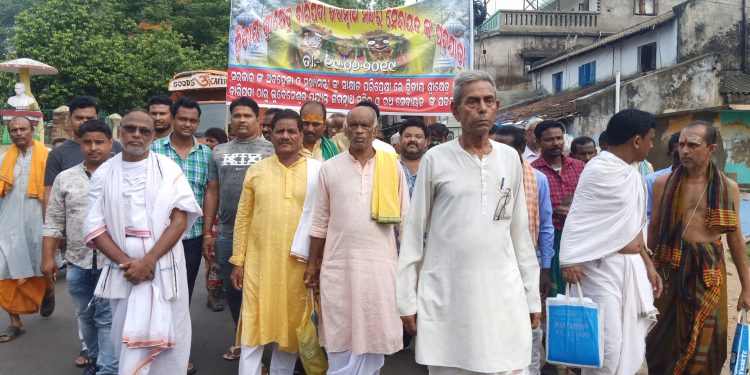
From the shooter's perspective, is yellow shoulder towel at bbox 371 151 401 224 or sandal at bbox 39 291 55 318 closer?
yellow shoulder towel at bbox 371 151 401 224

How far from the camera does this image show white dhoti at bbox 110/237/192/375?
11.2ft

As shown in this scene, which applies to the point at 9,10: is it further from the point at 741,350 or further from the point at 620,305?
the point at 741,350

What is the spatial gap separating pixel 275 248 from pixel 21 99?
15695mm

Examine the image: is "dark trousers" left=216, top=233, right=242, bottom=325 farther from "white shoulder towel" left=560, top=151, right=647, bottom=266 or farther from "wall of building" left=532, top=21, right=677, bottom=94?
"wall of building" left=532, top=21, right=677, bottom=94

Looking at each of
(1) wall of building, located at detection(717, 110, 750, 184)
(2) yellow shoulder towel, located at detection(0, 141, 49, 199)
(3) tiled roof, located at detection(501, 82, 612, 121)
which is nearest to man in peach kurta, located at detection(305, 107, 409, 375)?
(2) yellow shoulder towel, located at detection(0, 141, 49, 199)

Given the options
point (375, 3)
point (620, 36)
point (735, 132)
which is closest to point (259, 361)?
point (735, 132)

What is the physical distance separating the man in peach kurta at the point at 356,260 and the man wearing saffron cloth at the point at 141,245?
0.86 meters

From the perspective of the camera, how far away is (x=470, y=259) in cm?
261

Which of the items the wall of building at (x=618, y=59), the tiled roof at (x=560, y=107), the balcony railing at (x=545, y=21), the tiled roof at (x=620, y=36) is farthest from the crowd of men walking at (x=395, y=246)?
the balcony railing at (x=545, y=21)

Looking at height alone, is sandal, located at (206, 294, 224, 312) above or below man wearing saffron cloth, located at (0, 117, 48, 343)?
below

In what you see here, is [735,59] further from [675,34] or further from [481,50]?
[481,50]

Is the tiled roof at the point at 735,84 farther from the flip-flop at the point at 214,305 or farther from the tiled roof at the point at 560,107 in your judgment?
the flip-flop at the point at 214,305

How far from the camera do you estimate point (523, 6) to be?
30781mm

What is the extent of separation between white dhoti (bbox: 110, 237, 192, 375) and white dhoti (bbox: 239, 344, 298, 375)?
387 mm
